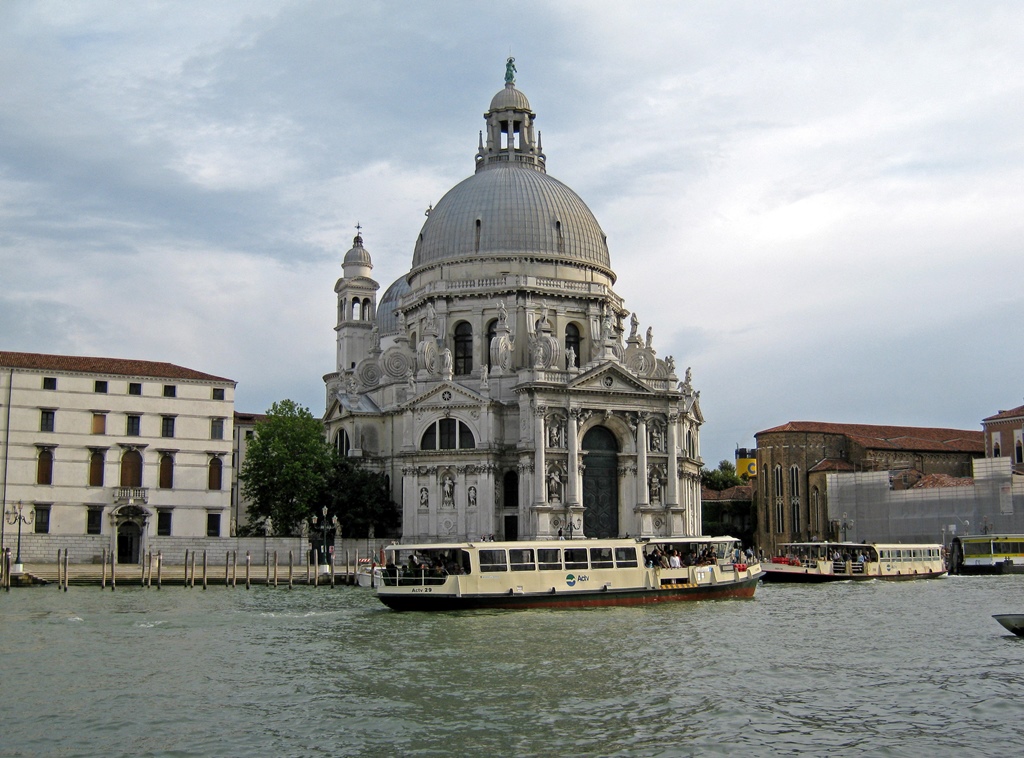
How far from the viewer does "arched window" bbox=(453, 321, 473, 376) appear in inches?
2302

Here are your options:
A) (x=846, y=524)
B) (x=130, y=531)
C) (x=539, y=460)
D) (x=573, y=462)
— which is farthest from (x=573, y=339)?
(x=130, y=531)

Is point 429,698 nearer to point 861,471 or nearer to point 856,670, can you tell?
point 856,670

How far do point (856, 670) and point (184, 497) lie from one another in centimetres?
3377

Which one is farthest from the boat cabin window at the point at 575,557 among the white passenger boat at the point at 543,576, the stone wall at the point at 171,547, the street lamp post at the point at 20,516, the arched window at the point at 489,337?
the arched window at the point at 489,337

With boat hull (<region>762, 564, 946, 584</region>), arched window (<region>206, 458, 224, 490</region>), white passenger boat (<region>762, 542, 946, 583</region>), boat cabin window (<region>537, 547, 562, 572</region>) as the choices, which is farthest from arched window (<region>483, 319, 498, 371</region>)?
boat cabin window (<region>537, 547, 562, 572</region>)

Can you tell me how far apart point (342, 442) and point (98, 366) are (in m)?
15.8

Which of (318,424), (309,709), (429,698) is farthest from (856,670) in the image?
(318,424)

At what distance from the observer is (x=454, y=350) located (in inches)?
2308

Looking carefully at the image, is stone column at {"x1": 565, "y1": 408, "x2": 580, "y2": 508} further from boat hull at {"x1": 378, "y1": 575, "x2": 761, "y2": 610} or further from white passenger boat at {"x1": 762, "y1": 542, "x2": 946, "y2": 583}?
boat hull at {"x1": 378, "y1": 575, "x2": 761, "y2": 610}

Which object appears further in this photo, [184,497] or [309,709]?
[184,497]

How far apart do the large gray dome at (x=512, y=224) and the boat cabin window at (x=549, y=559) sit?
88.9ft

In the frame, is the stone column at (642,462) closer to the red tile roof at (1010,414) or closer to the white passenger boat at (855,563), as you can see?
the white passenger boat at (855,563)

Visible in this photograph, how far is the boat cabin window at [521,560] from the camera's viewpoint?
32.9 meters

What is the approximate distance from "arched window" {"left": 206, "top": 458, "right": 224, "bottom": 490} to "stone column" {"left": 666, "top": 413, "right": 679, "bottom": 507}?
19.7 meters
